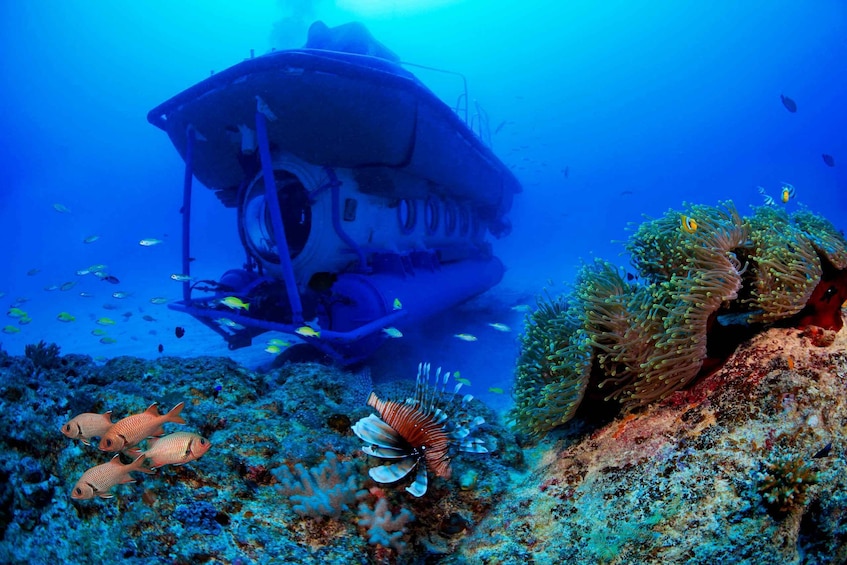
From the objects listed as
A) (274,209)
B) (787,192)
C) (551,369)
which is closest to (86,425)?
(551,369)

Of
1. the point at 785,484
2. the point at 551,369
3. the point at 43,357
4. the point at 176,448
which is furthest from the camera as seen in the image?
the point at 43,357

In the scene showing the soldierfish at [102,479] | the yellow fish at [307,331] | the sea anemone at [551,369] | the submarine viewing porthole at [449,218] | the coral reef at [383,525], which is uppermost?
the submarine viewing porthole at [449,218]

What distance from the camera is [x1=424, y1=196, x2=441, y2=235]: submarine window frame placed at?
10.2 m

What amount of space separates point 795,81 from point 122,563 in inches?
4272

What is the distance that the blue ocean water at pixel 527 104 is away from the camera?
6725 cm

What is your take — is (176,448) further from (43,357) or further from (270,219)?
(270,219)

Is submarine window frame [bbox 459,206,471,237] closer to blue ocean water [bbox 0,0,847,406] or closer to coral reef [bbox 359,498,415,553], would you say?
coral reef [bbox 359,498,415,553]

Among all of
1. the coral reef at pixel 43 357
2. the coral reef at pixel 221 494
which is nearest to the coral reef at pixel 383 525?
the coral reef at pixel 221 494

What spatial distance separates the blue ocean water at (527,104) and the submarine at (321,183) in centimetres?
5064

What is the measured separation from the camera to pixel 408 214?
31.3 ft

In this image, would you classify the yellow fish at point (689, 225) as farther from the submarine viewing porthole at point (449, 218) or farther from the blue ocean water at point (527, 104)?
the blue ocean water at point (527, 104)

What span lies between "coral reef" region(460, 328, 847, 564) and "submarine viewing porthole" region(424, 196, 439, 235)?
8.35 metres

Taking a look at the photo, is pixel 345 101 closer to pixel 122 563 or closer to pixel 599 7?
pixel 122 563

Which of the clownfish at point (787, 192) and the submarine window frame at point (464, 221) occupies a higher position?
the submarine window frame at point (464, 221)
